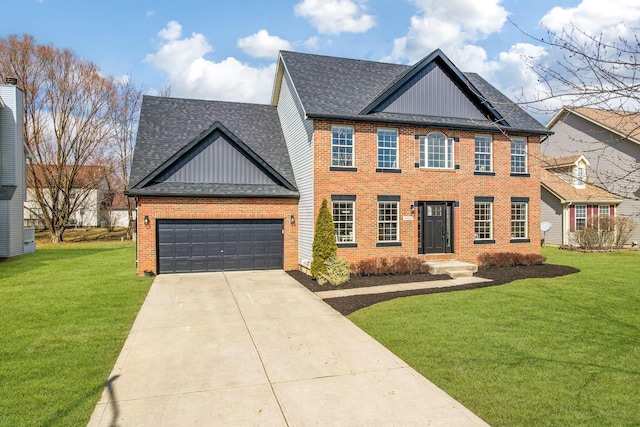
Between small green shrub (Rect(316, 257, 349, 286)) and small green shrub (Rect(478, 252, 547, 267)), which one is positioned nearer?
small green shrub (Rect(316, 257, 349, 286))

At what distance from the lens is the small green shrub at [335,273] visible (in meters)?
13.2

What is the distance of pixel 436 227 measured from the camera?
54.5 feet

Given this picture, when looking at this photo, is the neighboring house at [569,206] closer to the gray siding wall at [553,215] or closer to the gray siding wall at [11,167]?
the gray siding wall at [553,215]

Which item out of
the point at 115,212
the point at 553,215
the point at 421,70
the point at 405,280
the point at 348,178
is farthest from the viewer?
the point at 115,212

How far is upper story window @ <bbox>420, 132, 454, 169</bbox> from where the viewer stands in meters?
16.4

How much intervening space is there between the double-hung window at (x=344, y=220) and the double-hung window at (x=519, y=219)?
309 inches

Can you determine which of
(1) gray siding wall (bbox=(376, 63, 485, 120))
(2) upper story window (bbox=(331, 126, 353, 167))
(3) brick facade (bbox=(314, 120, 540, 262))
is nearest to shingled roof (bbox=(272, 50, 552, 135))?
(1) gray siding wall (bbox=(376, 63, 485, 120))

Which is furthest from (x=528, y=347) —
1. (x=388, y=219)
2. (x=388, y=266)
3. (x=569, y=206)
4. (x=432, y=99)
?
(x=569, y=206)

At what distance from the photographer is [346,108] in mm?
15445

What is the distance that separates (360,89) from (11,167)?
1940 cm

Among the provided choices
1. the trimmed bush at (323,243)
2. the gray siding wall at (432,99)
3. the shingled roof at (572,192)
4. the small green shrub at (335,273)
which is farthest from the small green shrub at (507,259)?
the shingled roof at (572,192)

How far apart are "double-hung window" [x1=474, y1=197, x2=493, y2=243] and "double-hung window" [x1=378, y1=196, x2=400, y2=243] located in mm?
3904

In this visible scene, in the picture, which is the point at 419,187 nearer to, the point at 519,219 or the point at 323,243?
the point at 323,243

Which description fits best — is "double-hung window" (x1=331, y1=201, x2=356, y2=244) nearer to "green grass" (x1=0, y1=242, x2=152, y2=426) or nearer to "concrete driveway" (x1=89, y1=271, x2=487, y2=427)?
"concrete driveway" (x1=89, y1=271, x2=487, y2=427)
